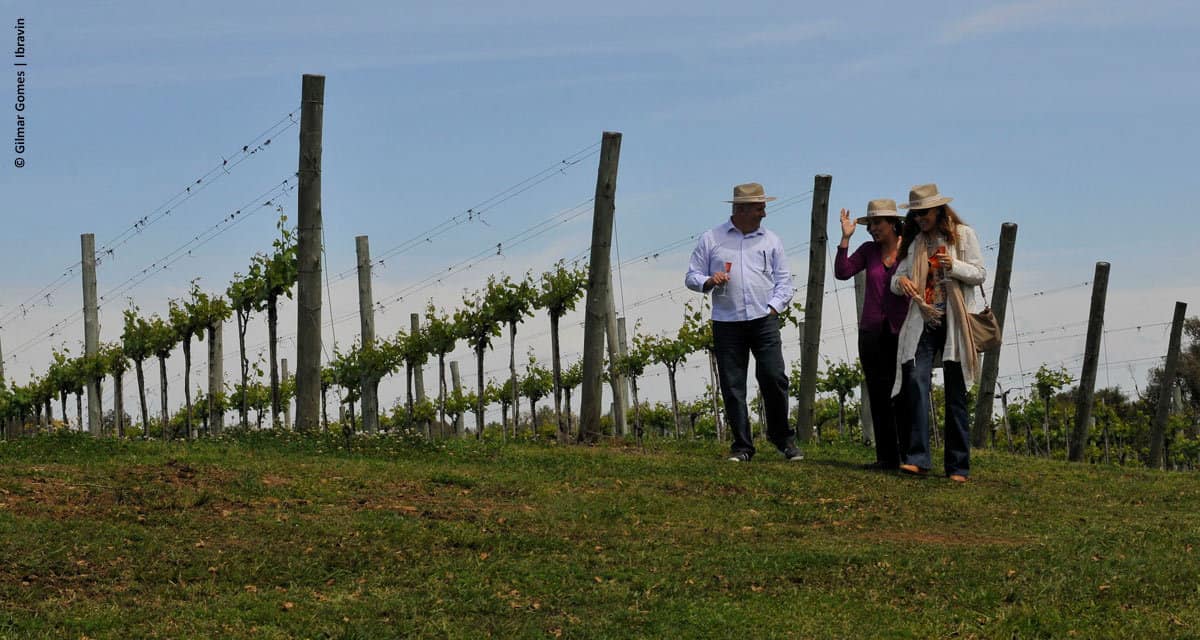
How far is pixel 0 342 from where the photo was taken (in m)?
46.0

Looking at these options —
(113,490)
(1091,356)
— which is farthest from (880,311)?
(1091,356)

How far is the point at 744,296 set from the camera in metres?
13.6

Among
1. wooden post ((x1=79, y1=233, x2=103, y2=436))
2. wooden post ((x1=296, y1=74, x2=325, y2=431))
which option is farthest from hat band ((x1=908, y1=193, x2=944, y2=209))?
wooden post ((x1=79, y1=233, x2=103, y2=436))

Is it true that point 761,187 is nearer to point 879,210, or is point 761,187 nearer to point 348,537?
point 879,210

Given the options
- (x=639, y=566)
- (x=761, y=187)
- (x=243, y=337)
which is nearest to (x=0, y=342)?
(x=243, y=337)

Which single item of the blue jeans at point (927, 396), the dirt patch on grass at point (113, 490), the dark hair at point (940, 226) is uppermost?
the dark hair at point (940, 226)

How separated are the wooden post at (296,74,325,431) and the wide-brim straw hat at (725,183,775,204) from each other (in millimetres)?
5723

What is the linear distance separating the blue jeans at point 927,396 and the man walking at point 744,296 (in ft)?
4.58

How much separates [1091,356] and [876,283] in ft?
31.3

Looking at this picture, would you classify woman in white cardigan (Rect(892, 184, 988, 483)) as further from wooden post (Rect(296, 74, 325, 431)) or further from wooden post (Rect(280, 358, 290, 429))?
wooden post (Rect(280, 358, 290, 429))

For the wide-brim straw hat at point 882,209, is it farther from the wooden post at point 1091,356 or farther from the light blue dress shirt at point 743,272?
the wooden post at point 1091,356

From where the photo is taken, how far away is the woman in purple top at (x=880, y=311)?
13.0 m

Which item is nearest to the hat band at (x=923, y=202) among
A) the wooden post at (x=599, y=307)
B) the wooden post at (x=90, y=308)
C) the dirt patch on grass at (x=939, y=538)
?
the dirt patch on grass at (x=939, y=538)

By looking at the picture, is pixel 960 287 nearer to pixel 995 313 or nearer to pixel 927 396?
pixel 927 396
